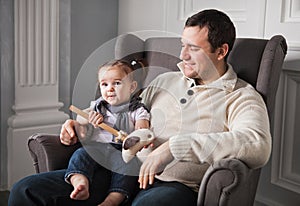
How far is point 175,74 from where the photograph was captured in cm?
174

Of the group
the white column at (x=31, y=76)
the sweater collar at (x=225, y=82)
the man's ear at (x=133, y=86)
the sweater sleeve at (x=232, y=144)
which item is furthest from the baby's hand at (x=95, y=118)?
the white column at (x=31, y=76)

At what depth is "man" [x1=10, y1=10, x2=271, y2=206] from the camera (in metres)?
1.41

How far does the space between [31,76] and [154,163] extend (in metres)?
1.25

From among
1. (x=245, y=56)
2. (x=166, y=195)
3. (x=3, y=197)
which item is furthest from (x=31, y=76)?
(x=166, y=195)

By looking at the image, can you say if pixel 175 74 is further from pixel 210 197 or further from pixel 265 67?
pixel 210 197

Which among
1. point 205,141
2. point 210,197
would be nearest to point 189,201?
point 210,197

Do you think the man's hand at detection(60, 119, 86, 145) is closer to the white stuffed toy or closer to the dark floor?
the white stuffed toy

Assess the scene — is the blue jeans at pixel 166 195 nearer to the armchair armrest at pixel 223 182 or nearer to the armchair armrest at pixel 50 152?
the armchair armrest at pixel 223 182

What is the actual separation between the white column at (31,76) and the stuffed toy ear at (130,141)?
1.15 meters

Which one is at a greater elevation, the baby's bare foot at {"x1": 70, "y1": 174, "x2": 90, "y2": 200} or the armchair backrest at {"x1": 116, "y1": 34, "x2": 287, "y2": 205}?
the armchair backrest at {"x1": 116, "y1": 34, "x2": 287, "y2": 205}

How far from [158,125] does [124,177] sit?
0.20 metres

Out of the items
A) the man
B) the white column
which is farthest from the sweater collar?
the white column

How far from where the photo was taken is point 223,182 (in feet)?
4.46

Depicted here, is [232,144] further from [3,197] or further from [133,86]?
[3,197]
